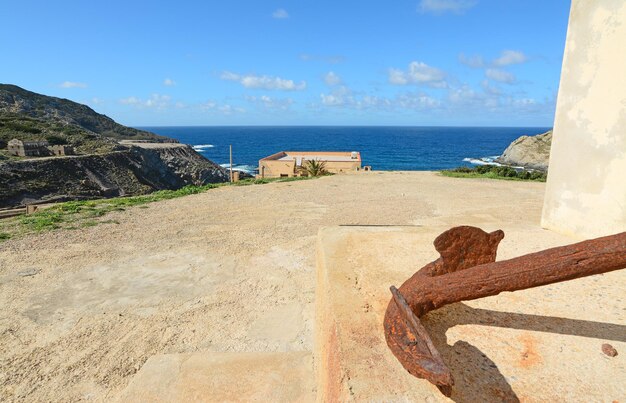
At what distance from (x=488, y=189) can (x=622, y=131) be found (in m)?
11.5

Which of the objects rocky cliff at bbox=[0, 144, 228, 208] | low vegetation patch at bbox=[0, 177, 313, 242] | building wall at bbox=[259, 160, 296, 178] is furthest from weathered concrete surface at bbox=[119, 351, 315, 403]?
rocky cliff at bbox=[0, 144, 228, 208]

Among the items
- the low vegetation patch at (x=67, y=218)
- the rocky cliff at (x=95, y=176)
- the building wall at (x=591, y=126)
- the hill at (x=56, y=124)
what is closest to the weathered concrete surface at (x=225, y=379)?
the building wall at (x=591, y=126)

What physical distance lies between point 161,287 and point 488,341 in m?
5.15

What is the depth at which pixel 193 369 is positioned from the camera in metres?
3.61

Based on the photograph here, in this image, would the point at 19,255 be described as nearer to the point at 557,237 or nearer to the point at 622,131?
the point at 557,237

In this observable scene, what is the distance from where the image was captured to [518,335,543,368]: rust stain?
2.32m

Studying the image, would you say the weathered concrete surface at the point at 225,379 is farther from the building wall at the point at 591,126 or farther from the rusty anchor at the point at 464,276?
the building wall at the point at 591,126

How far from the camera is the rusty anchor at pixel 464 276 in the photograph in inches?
71.7

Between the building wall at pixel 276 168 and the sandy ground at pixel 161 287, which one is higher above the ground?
the sandy ground at pixel 161 287

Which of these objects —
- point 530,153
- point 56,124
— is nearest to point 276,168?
point 56,124

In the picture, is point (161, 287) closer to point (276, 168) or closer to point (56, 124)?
point (276, 168)

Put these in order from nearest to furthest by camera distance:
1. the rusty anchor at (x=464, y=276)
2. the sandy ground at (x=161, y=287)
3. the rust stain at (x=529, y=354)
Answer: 1. the rusty anchor at (x=464, y=276)
2. the rust stain at (x=529, y=354)
3. the sandy ground at (x=161, y=287)

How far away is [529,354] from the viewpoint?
240 cm

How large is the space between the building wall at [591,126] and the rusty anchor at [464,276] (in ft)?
9.94
